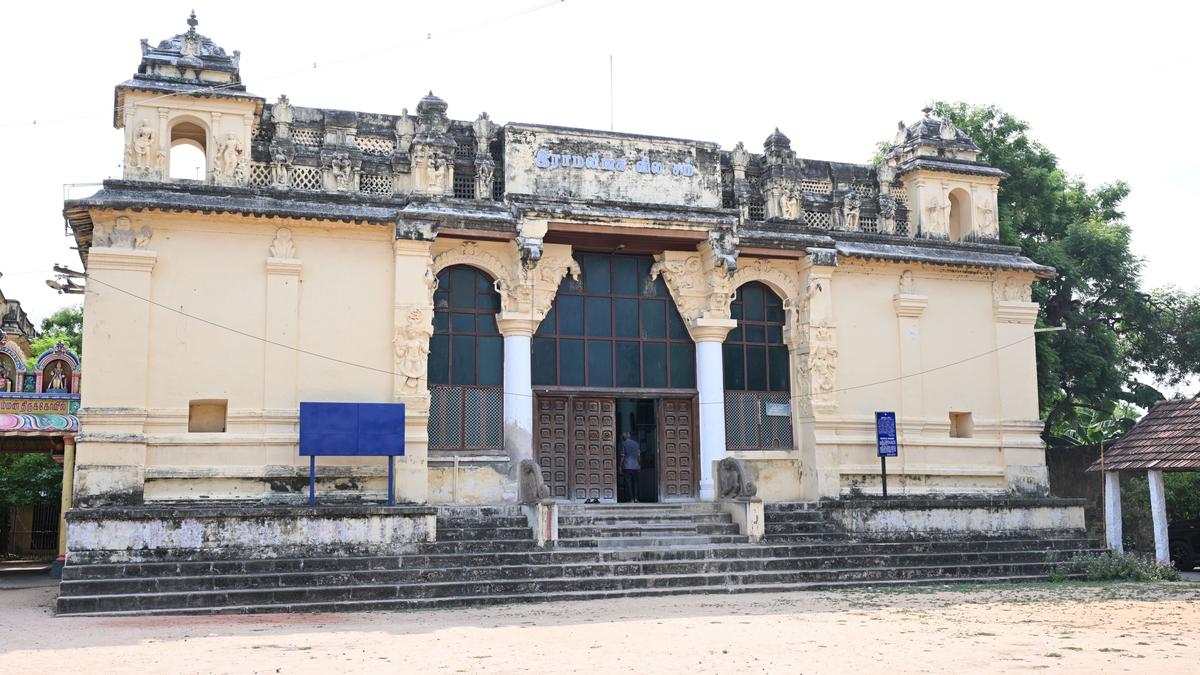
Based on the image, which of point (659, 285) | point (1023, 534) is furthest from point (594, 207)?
point (1023, 534)

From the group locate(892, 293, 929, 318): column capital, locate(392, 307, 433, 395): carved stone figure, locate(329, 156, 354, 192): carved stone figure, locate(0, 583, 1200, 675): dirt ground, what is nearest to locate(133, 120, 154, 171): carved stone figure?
locate(329, 156, 354, 192): carved stone figure

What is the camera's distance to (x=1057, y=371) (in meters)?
25.5

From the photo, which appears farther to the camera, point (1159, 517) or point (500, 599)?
point (1159, 517)

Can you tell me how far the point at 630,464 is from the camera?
1947 centimetres

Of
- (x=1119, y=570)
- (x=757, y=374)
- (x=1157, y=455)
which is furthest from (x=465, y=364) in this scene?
(x=1157, y=455)

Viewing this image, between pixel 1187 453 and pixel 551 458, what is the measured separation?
32.8ft

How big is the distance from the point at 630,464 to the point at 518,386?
250 cm

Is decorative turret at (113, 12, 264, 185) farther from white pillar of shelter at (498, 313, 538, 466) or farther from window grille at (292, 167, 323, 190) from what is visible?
white pillar of shelter at (498, 313, 538, 466)

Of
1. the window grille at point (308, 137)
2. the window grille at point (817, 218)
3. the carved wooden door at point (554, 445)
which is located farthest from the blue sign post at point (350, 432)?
the window grille at point (817, 218)

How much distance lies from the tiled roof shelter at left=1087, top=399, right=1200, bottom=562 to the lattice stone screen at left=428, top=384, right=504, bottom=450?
1003 cm

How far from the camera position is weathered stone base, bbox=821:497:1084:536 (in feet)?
58.9

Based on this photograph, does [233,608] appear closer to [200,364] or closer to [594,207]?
[200,364]

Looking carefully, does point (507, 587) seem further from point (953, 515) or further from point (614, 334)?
point (953, 515)

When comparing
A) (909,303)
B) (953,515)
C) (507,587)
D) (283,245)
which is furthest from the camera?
(909,303)
